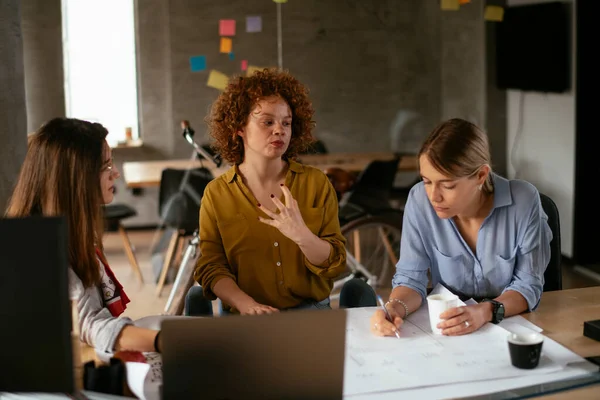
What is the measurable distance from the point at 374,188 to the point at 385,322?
267 cm

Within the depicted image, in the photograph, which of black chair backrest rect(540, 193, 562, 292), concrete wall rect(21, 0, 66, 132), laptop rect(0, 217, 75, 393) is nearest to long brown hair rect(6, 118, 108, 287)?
laptop rect(0, 217, 75, 393)

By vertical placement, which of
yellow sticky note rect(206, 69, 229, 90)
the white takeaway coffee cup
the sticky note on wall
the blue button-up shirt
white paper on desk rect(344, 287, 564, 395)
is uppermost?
the sticky note on wall

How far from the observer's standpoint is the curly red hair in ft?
8.55

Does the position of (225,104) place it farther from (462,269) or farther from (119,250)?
(119,250)

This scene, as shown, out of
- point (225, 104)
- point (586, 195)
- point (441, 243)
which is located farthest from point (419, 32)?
point (441, 243)

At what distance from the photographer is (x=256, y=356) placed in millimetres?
1314

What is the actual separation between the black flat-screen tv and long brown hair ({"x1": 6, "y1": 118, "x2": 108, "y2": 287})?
3.64m

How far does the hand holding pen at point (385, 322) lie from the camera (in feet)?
6.33

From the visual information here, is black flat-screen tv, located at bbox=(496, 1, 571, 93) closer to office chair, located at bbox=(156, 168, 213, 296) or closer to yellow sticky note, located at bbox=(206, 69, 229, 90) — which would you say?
yellow sticky note, located at bbox=(206, 69, 229, 90)

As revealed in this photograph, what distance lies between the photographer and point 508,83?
503 cm

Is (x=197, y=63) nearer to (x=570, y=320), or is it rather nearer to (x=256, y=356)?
(x=570, y=320)

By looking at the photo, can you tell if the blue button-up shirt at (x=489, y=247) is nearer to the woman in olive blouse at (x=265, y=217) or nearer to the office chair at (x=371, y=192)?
the woman in olive blouse at (x=265, y=217)

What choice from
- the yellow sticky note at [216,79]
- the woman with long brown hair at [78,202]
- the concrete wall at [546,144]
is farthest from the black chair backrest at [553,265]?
the concrete wall at [546,144]

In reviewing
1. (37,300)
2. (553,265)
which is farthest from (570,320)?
(37,300)
